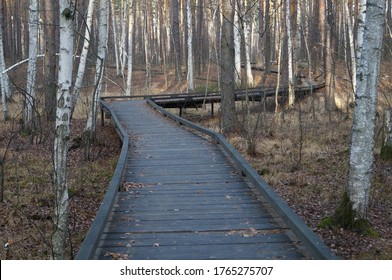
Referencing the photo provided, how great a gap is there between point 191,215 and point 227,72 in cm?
844

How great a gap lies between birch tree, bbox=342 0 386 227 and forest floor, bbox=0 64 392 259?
458 millimetres

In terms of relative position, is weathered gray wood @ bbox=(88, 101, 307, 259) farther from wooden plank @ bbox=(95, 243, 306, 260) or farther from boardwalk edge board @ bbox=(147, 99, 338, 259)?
boardwalk edge board @ bbox=(147, 99, 338, 259)

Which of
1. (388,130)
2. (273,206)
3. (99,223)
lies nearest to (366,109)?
(273,206)

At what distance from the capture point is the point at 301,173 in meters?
10.3

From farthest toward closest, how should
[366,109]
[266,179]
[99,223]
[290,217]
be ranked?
[266,179] < [366,109] < [290,217] < [99,223]

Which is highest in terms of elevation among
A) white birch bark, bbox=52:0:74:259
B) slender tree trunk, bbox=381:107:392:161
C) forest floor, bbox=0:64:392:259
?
white birch bark, bbox=52:0:74:259

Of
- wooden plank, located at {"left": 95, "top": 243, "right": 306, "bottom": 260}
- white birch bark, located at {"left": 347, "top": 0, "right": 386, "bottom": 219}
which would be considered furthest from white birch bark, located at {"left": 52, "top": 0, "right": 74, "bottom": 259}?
white birch bark, located at {"left": 347, "top": 0, "right": 386, "bottom": 219}

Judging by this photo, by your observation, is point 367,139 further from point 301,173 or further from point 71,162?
point 71,162

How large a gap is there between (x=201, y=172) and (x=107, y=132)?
1094 centimetres

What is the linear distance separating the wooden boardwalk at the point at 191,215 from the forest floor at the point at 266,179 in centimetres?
78

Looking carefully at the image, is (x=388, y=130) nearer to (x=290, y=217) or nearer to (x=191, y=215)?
(x=290, y=217)

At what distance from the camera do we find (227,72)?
45.2 ft

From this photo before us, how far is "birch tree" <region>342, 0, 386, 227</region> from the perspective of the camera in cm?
570

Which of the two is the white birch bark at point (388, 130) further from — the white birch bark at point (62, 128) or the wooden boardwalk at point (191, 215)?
the white birch bark at point (62, 128)
